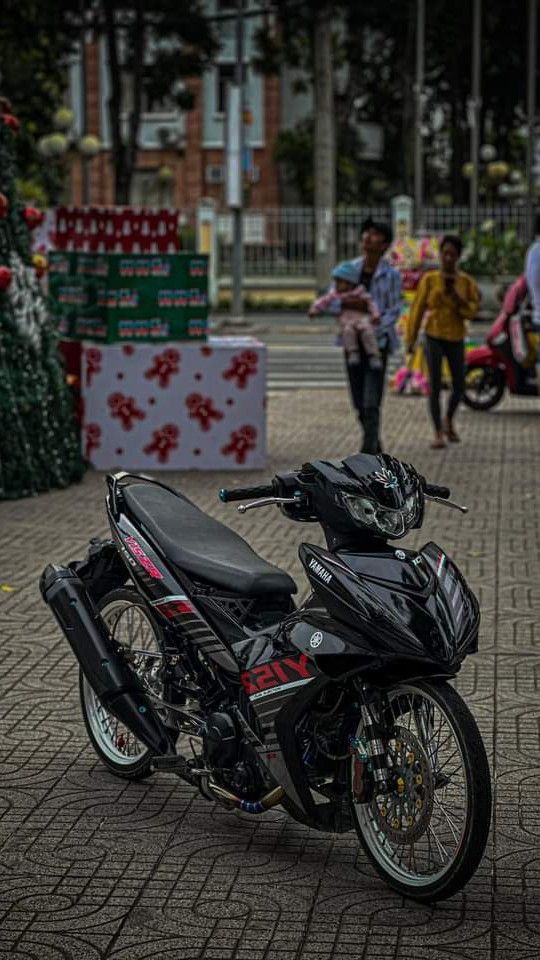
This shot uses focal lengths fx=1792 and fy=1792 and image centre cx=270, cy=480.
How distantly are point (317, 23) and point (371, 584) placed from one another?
39392 millimetres

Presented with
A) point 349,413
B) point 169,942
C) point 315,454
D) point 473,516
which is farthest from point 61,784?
point 349,413

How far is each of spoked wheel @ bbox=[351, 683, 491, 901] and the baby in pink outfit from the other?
27.9 feet

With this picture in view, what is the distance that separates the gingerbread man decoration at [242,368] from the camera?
524 inches

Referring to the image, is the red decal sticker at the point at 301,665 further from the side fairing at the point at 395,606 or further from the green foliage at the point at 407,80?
the green foliage at the point at 407,80

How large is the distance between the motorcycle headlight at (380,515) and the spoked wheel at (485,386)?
44.0 ft

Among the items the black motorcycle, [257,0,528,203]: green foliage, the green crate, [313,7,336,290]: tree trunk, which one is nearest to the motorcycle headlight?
the black motorcycle

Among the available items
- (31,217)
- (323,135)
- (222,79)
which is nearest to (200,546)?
(31,217)

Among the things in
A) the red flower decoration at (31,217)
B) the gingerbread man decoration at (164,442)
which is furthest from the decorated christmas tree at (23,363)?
the gingerbread man decoration at (164,442)

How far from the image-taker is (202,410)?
13.4 meters

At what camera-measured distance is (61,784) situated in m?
5.81

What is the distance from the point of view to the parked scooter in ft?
57.4

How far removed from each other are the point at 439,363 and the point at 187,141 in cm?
5397

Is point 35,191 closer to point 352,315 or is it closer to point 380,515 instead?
point 352,315

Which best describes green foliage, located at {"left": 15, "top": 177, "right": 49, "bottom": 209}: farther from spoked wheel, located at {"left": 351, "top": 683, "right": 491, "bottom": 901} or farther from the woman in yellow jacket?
spoked wheel, located at {"left": 351, "top": 683, "right": 491, "bottom": 901}
